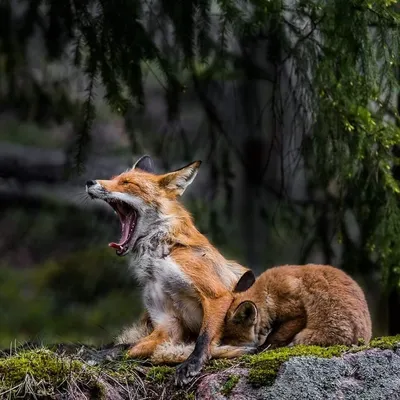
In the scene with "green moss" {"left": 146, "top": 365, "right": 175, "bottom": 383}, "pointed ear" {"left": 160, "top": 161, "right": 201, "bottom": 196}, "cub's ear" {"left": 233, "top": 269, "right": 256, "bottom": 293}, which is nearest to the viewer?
"green moss" {"left": 146, "top": 365, "right": 175, "bottom": 383}

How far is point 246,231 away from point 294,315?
19.7ft

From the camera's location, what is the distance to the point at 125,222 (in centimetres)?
565

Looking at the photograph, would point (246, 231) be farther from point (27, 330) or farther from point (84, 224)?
point (27, 330)

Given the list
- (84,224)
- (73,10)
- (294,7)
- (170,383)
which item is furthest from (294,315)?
(84,224)

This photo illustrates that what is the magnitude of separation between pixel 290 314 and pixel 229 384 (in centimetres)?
78

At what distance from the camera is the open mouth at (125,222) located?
547cm

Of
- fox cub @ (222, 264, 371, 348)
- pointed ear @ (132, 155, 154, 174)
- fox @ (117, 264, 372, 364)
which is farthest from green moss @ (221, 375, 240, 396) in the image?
pointed ear @ (132, 155, 154, 174)

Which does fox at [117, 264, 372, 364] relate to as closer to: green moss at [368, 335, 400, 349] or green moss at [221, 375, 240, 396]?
green moss at [368, 335, 400, 349]

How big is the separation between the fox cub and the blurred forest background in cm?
127

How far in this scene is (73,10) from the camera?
22.7 feet

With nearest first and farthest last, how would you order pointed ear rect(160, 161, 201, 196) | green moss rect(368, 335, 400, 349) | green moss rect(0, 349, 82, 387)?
green moss rect(0, 349, 82, 387)
green moss rect(368, 335, 400, 349)
pointed ear rect(160, 161, 201, 196)

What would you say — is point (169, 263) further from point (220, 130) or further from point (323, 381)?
point (220, 130)

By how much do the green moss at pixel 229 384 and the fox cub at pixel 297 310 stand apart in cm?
47

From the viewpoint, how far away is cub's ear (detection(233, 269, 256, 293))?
545 centimetres
